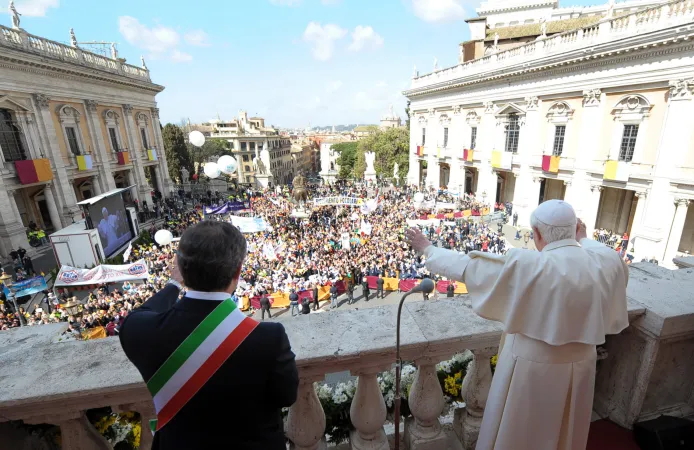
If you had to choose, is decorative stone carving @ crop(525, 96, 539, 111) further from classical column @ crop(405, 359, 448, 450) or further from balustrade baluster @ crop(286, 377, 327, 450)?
balustrade baluster @ crop(286, 377, 327, 450)

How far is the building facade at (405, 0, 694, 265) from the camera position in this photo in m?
15.5

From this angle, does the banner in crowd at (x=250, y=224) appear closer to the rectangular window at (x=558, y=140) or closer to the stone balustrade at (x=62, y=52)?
the stone balustrade at (x=62, y=52)

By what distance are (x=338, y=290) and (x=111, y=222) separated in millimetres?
11731

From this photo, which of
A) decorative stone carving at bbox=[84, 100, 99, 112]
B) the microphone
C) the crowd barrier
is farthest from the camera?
decorative stone carving at bbox=[84, 100, 99, 112]

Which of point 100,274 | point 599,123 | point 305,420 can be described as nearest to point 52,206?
point 100,274

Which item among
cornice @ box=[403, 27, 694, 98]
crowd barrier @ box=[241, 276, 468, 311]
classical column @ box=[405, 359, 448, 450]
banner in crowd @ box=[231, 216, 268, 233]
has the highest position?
cornice @ box=[403, 27, 694, 98]

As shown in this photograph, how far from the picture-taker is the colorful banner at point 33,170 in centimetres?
1842

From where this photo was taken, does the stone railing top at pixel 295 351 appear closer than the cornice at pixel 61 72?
Yes

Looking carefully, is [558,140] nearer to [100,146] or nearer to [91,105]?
[100,146]

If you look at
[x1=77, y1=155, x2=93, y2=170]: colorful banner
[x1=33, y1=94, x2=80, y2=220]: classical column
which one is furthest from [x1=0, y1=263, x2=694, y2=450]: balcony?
[x1=77, y1=155, x2=93, y2=170]: colorful banner

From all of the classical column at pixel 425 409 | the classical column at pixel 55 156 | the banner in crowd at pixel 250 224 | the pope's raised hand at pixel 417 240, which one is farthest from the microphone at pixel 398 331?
the classical column at pixel 55 156

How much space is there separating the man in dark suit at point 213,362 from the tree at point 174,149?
50.1 m

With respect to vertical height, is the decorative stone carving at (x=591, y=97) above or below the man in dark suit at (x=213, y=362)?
above

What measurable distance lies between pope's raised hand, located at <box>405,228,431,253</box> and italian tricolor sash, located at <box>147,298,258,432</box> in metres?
1.23
